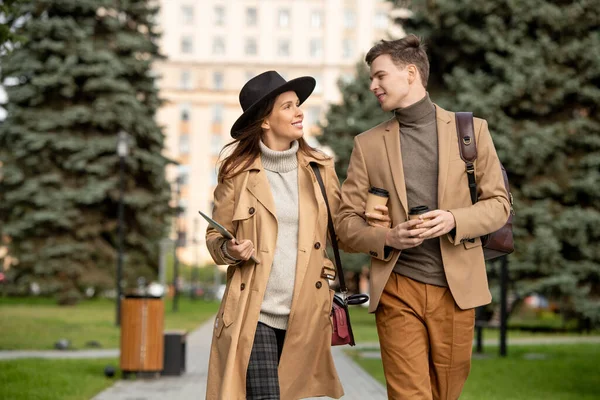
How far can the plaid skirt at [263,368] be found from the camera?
215 inches

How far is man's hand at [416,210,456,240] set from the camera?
512cm

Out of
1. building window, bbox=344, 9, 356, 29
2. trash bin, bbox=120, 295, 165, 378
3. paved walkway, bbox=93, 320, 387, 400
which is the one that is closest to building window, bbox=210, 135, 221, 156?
building window, bbox=344, 9, 356, 29

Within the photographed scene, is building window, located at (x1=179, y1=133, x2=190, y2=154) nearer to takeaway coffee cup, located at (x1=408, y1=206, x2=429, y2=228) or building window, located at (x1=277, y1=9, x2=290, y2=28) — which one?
building window, located at (x1=277, y1=9, x2=290, y2=28)

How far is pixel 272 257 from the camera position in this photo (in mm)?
5578

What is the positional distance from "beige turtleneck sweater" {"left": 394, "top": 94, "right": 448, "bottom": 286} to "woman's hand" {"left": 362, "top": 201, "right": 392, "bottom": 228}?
128 millimetres

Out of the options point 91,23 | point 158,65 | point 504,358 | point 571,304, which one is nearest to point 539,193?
point 571,304

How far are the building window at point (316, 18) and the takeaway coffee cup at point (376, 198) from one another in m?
104

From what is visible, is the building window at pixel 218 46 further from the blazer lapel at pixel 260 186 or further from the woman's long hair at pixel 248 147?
the blazer lapel at pixel 260 186

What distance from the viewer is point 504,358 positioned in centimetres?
1659

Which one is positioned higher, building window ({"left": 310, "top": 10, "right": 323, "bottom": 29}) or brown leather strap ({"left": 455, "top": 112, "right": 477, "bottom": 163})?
building window ({"left": 310, "top": 10, "right": 323, "bottom": 29})

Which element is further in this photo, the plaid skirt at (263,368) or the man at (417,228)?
the plaid skirt at (263,368)

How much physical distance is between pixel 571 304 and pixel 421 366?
69.9 ft

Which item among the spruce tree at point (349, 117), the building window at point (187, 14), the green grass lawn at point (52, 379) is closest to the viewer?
the green grass lawn at point (52, 379)

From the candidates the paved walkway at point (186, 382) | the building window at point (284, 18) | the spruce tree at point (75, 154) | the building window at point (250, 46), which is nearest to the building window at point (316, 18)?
the building window at point (284, 18)
